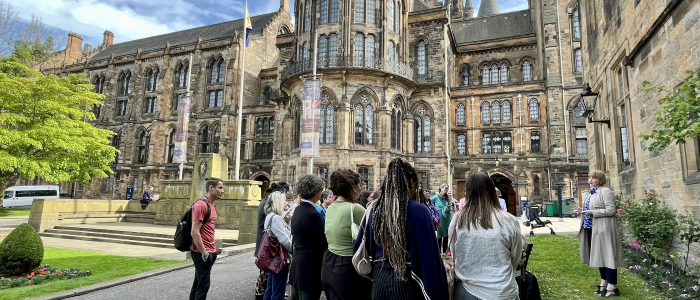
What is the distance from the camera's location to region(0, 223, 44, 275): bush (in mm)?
8531

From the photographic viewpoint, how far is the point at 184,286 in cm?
711

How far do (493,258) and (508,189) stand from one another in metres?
29.0

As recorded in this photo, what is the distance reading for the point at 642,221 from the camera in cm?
738

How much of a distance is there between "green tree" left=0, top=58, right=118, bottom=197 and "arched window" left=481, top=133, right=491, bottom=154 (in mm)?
26043

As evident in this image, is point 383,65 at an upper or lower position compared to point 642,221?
upper

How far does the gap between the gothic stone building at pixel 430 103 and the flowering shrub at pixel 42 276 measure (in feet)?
51.7

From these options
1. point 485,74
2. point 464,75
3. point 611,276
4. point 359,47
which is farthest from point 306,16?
point 611,276

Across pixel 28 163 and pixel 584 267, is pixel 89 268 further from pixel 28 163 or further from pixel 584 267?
pixel 28 163

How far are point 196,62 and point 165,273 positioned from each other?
37.2 m

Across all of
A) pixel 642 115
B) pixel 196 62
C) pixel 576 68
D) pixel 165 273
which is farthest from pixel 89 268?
pixel 196 62

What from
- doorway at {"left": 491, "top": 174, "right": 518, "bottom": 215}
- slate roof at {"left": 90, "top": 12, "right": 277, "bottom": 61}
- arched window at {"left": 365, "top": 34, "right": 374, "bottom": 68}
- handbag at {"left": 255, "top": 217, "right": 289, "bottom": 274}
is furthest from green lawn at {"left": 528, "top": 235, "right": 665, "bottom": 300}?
slate roof at {"left": 90, "top": 12, "right": 277, "bottom": 61}

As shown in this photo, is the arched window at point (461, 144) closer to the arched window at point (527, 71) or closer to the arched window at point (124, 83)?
the arched window at point (527, 71)

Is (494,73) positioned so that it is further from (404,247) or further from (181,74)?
(181,74)

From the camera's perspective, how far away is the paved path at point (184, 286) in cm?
641
